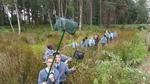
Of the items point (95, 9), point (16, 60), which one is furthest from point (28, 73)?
point (95, 9)

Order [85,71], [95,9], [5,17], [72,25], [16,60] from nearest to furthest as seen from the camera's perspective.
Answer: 1. [72,25]
2. [85,71]
3. [16,60]
4. [5,17]
5. [95,9]

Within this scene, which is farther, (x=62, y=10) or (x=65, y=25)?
(x=62, y=10)

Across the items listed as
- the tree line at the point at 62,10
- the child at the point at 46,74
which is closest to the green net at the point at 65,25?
the child at the point at 46,74

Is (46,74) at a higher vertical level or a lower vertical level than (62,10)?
lower

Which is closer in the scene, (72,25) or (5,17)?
(72,25)

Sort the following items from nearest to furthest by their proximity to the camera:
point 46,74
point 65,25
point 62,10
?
point 65,25 → point 46,74 → point 62,10

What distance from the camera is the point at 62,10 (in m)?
34.0

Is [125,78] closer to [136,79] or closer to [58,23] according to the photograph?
[136,79]

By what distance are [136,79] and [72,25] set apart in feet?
5.85

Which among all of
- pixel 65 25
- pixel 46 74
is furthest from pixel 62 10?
pixel 65 25

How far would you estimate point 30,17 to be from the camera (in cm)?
5088

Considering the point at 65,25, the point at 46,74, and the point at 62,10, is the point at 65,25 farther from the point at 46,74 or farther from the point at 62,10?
the point at 62,10

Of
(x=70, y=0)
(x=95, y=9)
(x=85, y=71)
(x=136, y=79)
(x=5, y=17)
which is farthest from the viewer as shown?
(x=95, y=9)

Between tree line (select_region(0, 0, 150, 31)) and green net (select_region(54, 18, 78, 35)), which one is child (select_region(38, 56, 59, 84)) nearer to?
green net (select_region(54, 18, 78, 35))
